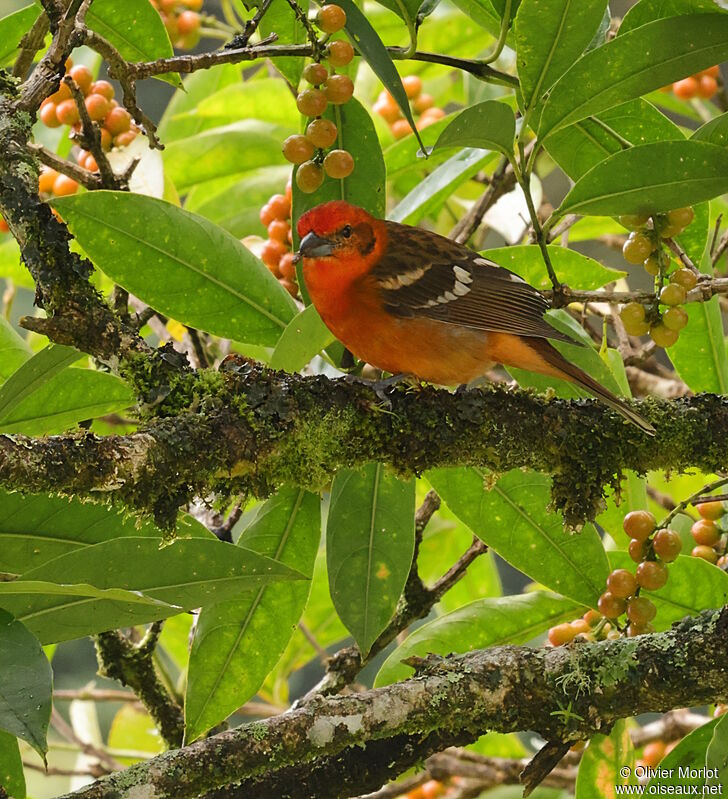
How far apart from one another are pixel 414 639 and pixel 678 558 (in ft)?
2.24

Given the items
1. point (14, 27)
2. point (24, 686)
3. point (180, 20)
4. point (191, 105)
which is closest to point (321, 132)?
point (14, 27)

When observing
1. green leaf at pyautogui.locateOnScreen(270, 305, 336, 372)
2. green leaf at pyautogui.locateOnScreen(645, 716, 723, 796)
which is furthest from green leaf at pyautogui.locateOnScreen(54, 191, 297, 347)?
green leaf at pyautogui.locateOnScreen(645, 716, 723, 796)

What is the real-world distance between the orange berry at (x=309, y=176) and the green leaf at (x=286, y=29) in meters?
0.25

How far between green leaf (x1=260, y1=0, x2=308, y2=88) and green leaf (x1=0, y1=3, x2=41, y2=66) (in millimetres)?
618

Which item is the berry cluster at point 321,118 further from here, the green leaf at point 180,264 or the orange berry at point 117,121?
the orange berry at point 117,121

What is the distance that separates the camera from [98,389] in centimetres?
206

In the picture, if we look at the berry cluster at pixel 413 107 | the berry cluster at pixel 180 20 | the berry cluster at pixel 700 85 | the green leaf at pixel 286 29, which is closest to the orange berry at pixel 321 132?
the green leaf at pixel 286 29

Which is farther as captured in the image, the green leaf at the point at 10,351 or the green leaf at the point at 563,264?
the green leaf at the point at 563,264

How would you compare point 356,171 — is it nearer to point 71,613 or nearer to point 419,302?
point 419,302

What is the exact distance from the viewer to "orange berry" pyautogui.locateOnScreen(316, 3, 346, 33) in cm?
201

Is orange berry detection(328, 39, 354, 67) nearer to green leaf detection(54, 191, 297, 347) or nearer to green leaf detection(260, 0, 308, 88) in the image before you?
green leaf detection(260, 0, 308, 88)

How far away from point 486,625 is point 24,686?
1421mm

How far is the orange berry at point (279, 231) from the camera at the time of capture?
2930mm

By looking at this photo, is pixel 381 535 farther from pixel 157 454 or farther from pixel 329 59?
pixel 329 59
